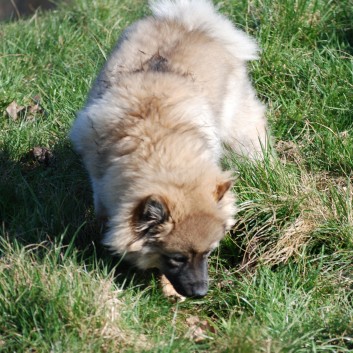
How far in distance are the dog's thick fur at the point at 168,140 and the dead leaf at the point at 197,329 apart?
0.63 ft

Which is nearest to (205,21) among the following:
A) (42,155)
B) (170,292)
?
(42,155)

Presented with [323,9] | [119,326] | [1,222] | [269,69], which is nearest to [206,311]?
[119,326]

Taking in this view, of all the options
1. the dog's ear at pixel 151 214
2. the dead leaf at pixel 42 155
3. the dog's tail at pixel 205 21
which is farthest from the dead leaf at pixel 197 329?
the dog's tail at pixel 205 21

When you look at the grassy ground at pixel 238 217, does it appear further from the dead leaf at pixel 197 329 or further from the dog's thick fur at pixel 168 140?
the dog's thick fur at pixel 168 140

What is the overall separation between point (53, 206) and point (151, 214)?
1.21 m

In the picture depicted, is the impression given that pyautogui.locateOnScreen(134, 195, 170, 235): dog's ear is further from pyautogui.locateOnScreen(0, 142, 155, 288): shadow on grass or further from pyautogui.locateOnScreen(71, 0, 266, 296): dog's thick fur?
pyautogui.locateOnScreen(0, 142, 155, 288): shadow on grass

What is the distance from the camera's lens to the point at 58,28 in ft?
25.0

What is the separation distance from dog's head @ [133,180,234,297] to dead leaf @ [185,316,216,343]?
18 centimetres

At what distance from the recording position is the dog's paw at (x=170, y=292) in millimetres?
4836

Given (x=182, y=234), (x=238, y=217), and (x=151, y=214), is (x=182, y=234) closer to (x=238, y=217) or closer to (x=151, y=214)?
(x=151, y=214)

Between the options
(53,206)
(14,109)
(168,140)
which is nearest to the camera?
(168,140)

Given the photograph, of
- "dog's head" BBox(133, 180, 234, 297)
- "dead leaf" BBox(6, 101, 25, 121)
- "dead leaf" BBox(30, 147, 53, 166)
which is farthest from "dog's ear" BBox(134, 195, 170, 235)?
"dead leaf" BBox(6, 101, 25, 121)

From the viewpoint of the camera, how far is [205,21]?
584 cm

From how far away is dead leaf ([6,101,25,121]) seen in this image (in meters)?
6.55
